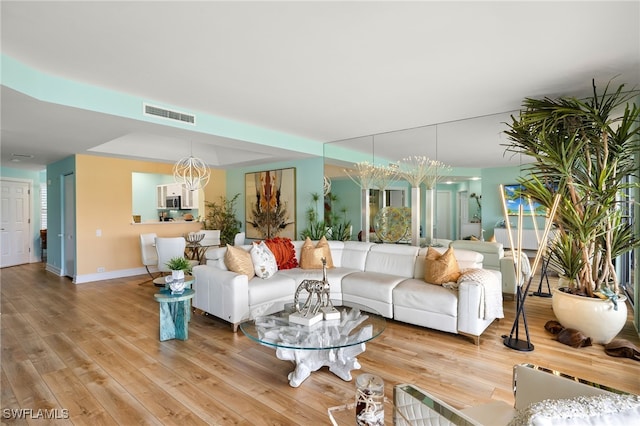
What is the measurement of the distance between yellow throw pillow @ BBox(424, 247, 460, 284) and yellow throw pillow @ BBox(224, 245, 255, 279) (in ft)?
7.08

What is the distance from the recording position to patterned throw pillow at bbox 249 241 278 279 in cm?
416

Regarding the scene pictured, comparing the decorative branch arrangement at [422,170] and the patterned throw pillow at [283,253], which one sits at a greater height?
the decorative branch arrangement at [422,170]

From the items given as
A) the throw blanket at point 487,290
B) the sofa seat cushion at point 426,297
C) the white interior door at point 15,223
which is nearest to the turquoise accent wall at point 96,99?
the sofa seat cushion at point 426,297

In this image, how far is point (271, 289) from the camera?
3.96 m

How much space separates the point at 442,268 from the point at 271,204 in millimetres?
4721

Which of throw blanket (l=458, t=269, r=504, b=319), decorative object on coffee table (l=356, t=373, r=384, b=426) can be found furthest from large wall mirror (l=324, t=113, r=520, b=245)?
decorative object on coffee table (l=356, t=373, r=384, b=426)

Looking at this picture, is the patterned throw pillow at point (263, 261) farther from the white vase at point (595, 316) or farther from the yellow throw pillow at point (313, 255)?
the white vase at point (595, 316)

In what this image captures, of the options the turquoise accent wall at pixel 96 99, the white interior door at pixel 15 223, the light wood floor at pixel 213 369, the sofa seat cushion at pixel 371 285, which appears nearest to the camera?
the light wood floor at pixel 213 369

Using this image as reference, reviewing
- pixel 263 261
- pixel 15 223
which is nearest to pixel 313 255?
pixel 263 261

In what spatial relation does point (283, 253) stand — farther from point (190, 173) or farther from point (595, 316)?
point (595, 316)

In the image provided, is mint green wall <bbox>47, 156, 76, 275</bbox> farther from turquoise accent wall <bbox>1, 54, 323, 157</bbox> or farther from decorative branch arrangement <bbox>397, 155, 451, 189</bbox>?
decorative branch arrangement <bbox>397, 155, 451, 189</bbox>

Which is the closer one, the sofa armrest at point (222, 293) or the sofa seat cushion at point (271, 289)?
the sofa armrest at point (222, 293)

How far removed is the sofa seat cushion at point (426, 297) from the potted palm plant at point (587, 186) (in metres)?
1.18

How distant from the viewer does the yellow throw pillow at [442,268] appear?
3.75m
